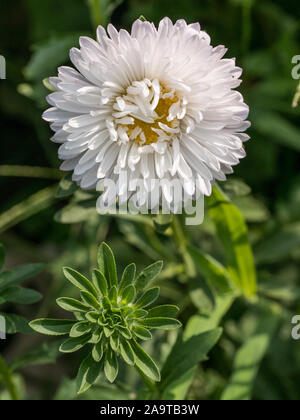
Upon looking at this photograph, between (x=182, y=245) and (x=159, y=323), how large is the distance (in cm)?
62

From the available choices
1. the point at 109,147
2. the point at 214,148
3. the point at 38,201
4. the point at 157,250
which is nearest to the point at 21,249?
the point at 38,201

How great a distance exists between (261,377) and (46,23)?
72.7 inches

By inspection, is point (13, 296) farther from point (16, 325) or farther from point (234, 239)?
point (234, 239)

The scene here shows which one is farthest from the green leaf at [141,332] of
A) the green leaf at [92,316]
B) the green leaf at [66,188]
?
the green leaf at [66,188]

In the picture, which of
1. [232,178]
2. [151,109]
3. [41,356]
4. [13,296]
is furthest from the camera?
[232,178]

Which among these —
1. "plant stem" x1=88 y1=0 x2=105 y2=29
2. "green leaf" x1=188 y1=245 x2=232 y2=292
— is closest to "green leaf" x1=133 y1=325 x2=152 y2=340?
"green leaf" x1=188 y1=245 x2=232 y2=292

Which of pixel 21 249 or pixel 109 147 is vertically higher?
pixel 109 147

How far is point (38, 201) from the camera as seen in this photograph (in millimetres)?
2334

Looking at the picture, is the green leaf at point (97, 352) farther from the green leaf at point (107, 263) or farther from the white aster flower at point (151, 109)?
the white aster flower at point (151, 109)

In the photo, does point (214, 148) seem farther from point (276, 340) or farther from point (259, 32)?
point (259, 32)

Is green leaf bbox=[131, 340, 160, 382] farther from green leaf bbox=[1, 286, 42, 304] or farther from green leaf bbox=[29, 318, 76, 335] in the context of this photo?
green leaf bbox=[1, 286, 42, 304]

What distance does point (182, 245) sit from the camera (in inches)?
80.7

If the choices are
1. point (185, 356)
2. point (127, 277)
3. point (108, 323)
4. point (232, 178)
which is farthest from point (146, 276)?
point (232, 178)

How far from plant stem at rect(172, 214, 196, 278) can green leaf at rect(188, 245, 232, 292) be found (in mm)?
70
